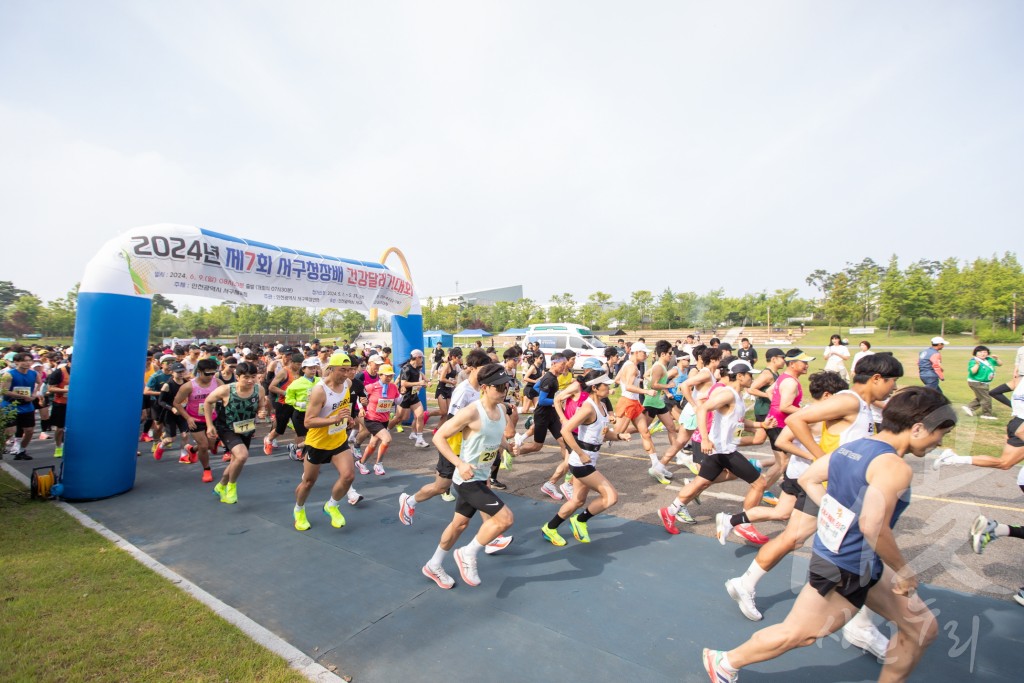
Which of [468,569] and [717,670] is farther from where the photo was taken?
[468,569]

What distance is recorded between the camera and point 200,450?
697 cm

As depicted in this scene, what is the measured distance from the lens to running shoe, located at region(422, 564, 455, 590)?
403cm

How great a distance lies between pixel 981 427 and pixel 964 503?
5.92m

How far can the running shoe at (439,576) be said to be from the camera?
403 cm

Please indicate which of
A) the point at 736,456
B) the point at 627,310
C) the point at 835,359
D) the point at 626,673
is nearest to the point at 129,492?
the point at 626,673

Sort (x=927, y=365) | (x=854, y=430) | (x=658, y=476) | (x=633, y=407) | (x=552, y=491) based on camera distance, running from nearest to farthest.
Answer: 1. (x=854, y=430)
2. (x=552, y=491)
3. (x=658, y=476)
4. (x=633, y=407)
5. (x=927, y=365)

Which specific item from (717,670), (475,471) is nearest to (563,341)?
(475,471)

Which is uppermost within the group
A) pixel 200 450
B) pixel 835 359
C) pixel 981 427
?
pixel 835 359

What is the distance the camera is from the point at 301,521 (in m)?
5.29

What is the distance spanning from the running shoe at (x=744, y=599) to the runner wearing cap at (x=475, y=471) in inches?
72.2

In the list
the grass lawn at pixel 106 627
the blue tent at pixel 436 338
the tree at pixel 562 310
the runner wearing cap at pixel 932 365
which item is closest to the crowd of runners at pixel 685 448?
the grass lawn at pixel 106 627

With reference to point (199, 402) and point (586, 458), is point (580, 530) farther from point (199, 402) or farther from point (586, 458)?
point (199, 402)

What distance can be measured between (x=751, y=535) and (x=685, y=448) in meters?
3.55

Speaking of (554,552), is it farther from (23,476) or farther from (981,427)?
(981,427)
